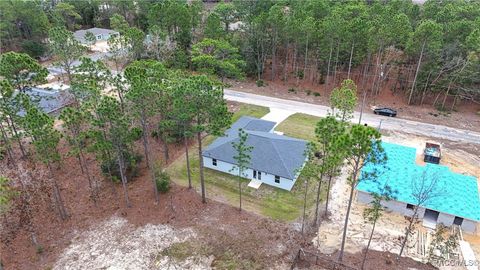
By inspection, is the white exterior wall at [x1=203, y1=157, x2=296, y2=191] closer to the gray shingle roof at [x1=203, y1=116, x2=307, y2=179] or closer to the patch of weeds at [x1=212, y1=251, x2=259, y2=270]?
the gray shingle roof at [x1=203, y1=116, x2=307, y2=179]

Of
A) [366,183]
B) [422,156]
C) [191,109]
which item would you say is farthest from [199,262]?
[422,156]

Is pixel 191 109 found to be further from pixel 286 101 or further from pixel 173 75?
pixel 286 101

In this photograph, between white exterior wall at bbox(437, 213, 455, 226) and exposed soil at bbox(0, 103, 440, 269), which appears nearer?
exposed soil at bbox(0, 103, 440, 269)

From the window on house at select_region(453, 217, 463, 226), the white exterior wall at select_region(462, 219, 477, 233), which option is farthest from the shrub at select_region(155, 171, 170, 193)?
the white exterior wall at select_region(462, 219, 477, 233)

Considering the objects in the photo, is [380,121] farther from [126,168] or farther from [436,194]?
[126,168]

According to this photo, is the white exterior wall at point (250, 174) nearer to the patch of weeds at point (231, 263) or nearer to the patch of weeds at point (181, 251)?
the patch of weeds at point (181, 251)

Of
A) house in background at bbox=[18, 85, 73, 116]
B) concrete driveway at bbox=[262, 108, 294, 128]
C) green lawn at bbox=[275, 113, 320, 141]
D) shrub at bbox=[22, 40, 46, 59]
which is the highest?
shrub at bbox=[22, 40, 46, 59]
